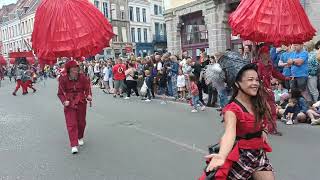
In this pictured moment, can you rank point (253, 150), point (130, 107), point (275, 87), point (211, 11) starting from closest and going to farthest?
1. point (253, 150)
2. point (275, 87)
3. point (130, 107)
4. point (211, 11)

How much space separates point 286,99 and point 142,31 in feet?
178

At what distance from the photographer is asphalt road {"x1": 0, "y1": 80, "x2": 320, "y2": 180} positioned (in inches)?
244

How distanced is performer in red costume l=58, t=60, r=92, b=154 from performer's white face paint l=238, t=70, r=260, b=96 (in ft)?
15.3

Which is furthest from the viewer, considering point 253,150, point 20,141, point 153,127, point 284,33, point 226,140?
point 153,127

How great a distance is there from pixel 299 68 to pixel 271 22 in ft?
10.9

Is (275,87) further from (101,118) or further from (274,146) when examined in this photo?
(101,118)

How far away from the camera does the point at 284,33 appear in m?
7.11

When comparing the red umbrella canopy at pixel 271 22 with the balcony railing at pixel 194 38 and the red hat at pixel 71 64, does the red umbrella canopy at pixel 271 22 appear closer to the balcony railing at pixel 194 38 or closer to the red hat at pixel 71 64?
the red hat at pixel 71 64

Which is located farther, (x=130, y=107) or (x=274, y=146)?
(x=130, y=107)

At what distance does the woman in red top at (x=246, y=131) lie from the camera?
339 cm

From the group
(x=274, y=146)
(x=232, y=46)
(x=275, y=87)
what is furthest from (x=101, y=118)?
(x=232, y=46)

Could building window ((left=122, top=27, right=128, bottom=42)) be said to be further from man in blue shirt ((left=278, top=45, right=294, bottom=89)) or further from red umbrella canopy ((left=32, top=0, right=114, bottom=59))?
red umbrella canopy ((left=32, top=0, right=114, bottom=59))

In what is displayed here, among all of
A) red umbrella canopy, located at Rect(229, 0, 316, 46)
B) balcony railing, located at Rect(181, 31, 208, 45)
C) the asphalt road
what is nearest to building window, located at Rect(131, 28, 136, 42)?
balcony railing, located at Rect(181, 31, 208, 45)

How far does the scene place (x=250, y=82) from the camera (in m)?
3.61
